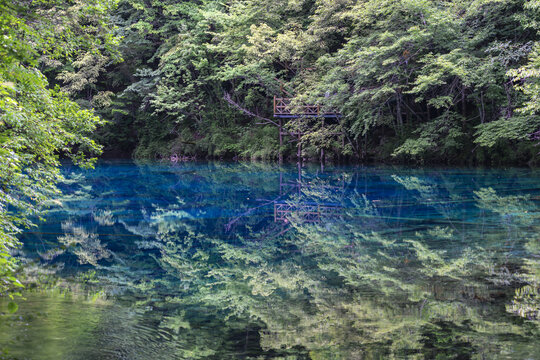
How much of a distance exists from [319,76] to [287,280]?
17215mm

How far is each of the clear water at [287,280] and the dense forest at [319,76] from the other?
230 centimetres

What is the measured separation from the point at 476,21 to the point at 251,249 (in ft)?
45.6

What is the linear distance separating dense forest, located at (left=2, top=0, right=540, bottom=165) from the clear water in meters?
2.30

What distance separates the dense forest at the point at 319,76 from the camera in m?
15.6

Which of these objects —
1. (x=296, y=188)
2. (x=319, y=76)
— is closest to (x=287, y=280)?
(x=296, y=188)

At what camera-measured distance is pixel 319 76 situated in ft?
70.8

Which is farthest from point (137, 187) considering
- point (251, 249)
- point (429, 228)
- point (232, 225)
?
point (429, 228)

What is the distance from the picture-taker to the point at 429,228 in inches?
311

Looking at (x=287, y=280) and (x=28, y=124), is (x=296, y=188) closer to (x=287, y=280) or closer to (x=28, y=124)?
(x=287, y=280)

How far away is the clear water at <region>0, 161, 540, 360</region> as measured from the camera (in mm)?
3643

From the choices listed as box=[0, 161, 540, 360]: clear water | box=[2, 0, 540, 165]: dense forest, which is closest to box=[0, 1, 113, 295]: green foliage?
box=[2, 0, 540, 165]: dense forest

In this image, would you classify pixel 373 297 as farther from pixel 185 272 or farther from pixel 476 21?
pixel 476 21

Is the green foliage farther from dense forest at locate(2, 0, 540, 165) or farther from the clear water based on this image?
the clear water

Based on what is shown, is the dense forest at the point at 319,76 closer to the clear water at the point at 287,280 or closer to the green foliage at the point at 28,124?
the green foliage at the point at 28,124
